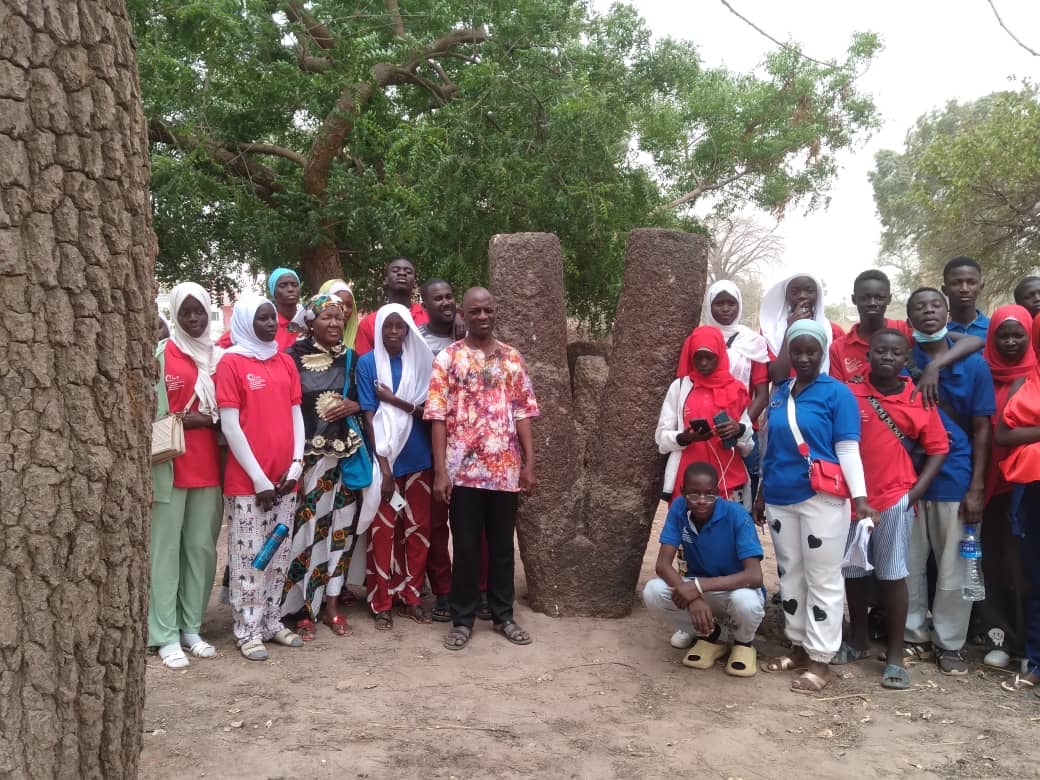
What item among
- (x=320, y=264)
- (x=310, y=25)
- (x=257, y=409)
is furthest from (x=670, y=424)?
(x=310, y=25)

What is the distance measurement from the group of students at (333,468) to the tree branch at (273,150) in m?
4.70

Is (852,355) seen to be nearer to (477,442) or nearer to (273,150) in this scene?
(477,442)

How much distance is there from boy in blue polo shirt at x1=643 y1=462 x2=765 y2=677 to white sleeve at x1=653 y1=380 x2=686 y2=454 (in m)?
0.31

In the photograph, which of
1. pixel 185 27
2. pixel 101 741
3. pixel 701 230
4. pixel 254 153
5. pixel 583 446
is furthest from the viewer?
pixel 701 230

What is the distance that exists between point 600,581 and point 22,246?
3.56 metres

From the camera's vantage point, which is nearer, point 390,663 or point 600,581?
point 390,663

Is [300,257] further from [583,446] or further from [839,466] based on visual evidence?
[839,466]

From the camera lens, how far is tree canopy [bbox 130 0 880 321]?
7.40m

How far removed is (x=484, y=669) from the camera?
3912mm

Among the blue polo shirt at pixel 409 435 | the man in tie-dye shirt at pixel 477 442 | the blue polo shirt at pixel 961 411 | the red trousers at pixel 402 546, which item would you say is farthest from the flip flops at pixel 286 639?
the blue polo shirt at pixel 961 411

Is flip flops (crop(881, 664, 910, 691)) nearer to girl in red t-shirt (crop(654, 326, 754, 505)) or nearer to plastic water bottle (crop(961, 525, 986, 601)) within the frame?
plastic water bottle (crop(961, 525, 986, 601))

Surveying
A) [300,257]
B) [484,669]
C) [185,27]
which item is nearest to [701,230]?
[300,257]

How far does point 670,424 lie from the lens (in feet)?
14.1

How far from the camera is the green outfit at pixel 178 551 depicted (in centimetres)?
384
